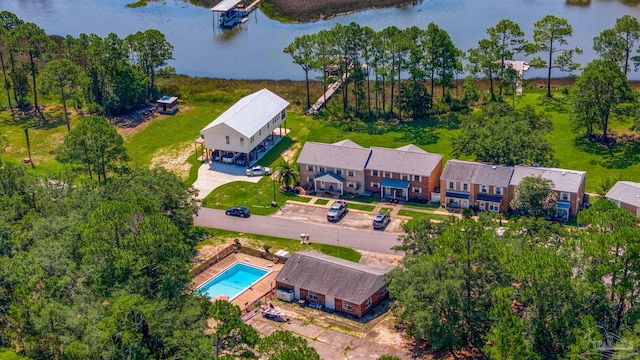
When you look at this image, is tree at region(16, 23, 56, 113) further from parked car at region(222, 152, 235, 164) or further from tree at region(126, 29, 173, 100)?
parked car at region(222, 152, 235, 164)

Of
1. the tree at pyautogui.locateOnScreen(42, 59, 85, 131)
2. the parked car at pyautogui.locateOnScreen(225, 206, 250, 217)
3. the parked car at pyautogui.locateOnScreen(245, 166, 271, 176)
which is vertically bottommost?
the parked car at pyautogui.locateOnScreen(225, 206, 250, 217)

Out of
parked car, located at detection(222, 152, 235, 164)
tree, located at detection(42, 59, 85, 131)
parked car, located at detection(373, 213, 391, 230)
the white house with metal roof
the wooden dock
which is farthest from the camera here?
the wooden dock

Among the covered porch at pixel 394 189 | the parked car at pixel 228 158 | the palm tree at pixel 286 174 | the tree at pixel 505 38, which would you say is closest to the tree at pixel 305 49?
the parked car at pixel 228 158

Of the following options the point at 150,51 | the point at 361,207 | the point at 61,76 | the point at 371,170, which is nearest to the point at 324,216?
the point at 361,207

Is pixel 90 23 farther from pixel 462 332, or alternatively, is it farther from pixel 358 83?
pixel 462 332

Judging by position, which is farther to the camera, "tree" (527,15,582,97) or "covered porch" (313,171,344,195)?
"tree" (527,15,582,97)

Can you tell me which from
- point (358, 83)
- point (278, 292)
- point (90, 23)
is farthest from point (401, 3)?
point (278, 292)

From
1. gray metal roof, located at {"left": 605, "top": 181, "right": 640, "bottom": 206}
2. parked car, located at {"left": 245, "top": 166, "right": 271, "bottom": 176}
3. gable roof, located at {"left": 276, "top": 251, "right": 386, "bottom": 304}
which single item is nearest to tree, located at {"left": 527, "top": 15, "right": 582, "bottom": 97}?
gray metal roof, located at {"left": 605, "top": 181, "right": 640, "bottom": 206}
